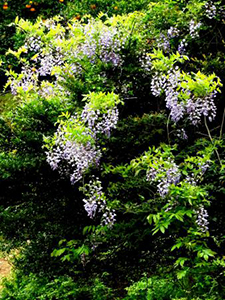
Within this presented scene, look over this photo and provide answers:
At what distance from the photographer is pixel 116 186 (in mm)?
4656

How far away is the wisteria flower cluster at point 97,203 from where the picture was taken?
4.49 m

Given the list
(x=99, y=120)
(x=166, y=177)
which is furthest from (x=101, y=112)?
(x=166, y=177)

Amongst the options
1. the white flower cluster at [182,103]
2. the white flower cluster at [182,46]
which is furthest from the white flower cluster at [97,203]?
the white flower cluster at [182,46]

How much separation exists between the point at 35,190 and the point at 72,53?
154 centimetres

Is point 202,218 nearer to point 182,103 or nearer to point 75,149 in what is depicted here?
point 182,103

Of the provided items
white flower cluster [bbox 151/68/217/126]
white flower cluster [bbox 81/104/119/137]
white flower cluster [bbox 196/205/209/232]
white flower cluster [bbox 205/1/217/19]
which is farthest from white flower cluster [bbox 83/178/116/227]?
white flower cluster [bbox 205/1/217/19]

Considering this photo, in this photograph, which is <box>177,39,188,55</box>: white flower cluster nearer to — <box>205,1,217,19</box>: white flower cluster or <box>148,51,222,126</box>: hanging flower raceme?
<box>205,1,217,19</box>: white flower cluster

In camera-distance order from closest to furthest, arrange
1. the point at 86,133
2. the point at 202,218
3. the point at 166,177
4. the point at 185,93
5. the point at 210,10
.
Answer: the point at 202,218 < the point at 166,177 < the point at 185,93 < the point at 86,133 < the point at 210,10

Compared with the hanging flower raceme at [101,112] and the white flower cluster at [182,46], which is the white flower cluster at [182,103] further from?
the white flower cluster at [182,46]

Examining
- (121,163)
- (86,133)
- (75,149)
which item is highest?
(86,133)

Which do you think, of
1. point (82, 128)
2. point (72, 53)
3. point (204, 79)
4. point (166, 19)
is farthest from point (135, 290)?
point (166, 19)

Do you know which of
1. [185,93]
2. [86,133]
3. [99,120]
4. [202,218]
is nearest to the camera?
[202,218]

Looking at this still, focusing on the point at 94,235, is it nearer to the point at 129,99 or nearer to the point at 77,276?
the point at 77,276

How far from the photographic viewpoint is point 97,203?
15.5ft
